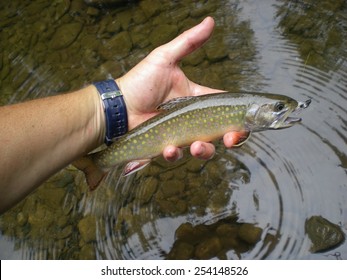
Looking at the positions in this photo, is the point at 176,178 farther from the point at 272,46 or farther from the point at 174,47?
the point at 272,46

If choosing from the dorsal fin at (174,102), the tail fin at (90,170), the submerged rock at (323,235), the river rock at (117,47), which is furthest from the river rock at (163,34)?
the submerged rock at (323,235)

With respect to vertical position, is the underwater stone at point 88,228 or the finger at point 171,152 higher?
the finger at point 171,152

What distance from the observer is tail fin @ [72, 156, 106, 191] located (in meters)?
2.96

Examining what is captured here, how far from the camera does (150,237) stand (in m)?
3.71

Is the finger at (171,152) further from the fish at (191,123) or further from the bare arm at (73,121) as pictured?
the fish at (191,123)

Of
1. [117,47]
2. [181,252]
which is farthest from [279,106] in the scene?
[117,47]

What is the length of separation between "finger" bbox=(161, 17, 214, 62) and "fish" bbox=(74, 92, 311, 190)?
1.18 ft

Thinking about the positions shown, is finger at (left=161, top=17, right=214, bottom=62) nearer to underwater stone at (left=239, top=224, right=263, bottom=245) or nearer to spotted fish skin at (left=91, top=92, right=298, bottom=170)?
spotted fish skin at (left=91, top=92, right=298, bottom=170)

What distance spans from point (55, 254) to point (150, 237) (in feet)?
2.71

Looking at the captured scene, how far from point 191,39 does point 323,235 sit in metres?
1.80

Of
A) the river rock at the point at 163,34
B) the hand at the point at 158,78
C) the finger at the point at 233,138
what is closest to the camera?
the finger at the point at 233,138

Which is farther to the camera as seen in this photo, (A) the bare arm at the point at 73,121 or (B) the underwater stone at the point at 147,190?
(B) the underwater stone at the point at 147,190

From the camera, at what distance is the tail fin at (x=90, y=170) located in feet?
9.70
